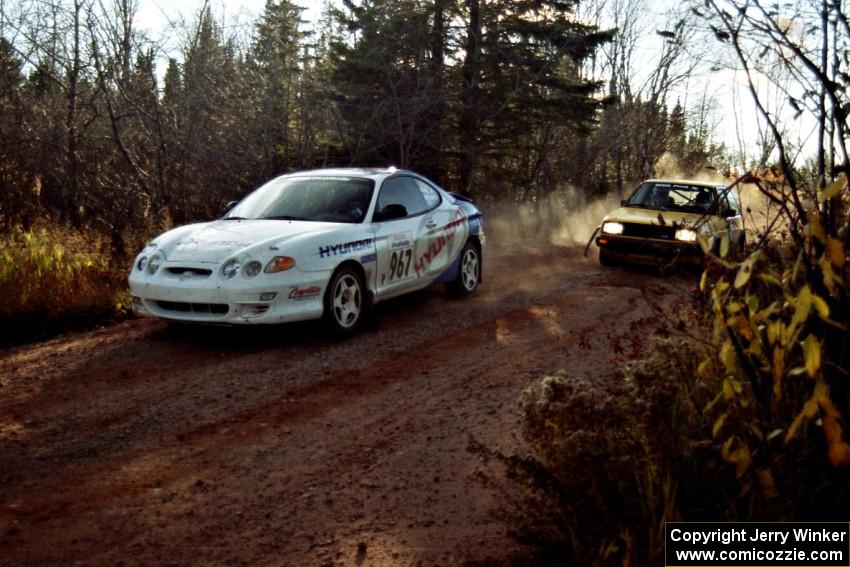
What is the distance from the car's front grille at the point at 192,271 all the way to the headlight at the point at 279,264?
544 mm

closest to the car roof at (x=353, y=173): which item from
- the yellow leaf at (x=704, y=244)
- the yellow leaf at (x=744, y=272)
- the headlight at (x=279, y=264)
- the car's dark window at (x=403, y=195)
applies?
the car's dark window at (x=403, y=195)

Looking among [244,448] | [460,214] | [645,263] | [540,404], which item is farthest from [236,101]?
[540,404]

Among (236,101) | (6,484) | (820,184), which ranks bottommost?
(6,484)

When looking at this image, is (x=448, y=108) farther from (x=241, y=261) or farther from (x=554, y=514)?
(x=554, y=514)

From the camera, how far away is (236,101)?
50.3 feet

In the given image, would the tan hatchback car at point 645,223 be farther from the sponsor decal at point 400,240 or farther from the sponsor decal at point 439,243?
the sponsor decal at point 400,240

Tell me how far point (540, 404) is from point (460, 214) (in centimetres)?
698

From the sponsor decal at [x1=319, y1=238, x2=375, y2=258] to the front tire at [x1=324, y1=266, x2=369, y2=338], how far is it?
18 cm

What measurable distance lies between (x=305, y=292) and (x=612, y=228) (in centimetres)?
711

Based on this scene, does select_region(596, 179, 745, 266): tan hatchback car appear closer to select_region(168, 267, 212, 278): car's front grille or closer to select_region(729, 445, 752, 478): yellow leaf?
select_region(168, 267, 212, 278): car's front grille

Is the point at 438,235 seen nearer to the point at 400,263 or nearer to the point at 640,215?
the point at 400,263

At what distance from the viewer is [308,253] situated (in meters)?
7.86

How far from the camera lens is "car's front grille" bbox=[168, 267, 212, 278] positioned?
7.64 meters

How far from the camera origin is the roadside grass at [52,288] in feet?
27.7
